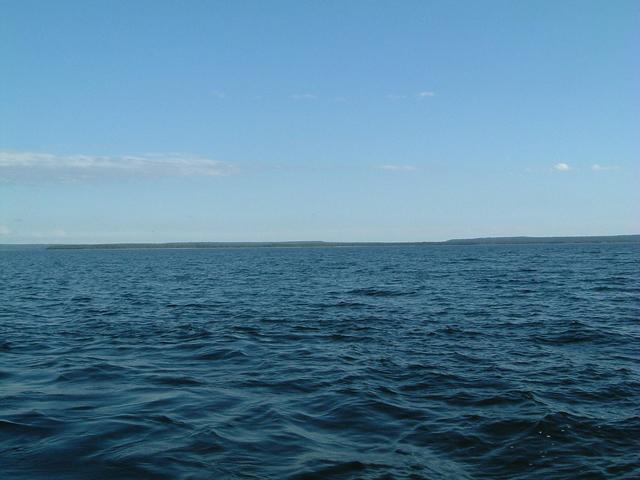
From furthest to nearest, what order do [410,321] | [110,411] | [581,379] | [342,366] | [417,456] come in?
[410,321] → [342,366] → [581,379] → [110,411] → [417,456]

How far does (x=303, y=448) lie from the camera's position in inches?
411

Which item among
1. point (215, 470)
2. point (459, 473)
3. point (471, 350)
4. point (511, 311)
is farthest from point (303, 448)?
point (511, 311)

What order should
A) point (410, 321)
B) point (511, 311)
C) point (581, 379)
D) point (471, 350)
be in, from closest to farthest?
point (581, 379), point (471, 350), point (410, 321), point (511, 311)

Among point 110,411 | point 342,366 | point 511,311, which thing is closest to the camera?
point 110,411

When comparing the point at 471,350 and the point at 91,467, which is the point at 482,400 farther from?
the point at 91,467

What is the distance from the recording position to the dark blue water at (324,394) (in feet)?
32.3

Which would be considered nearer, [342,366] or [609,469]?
[609,469]

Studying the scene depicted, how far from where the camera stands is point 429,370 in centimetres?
1625

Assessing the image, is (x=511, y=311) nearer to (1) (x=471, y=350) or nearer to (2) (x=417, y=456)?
(1) (x=471, y=350)

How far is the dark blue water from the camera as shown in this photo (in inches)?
388

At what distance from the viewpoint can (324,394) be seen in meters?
14.1

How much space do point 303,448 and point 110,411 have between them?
467 cm

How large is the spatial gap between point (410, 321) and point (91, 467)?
707 inches

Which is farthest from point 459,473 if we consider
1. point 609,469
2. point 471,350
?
point 471,350
